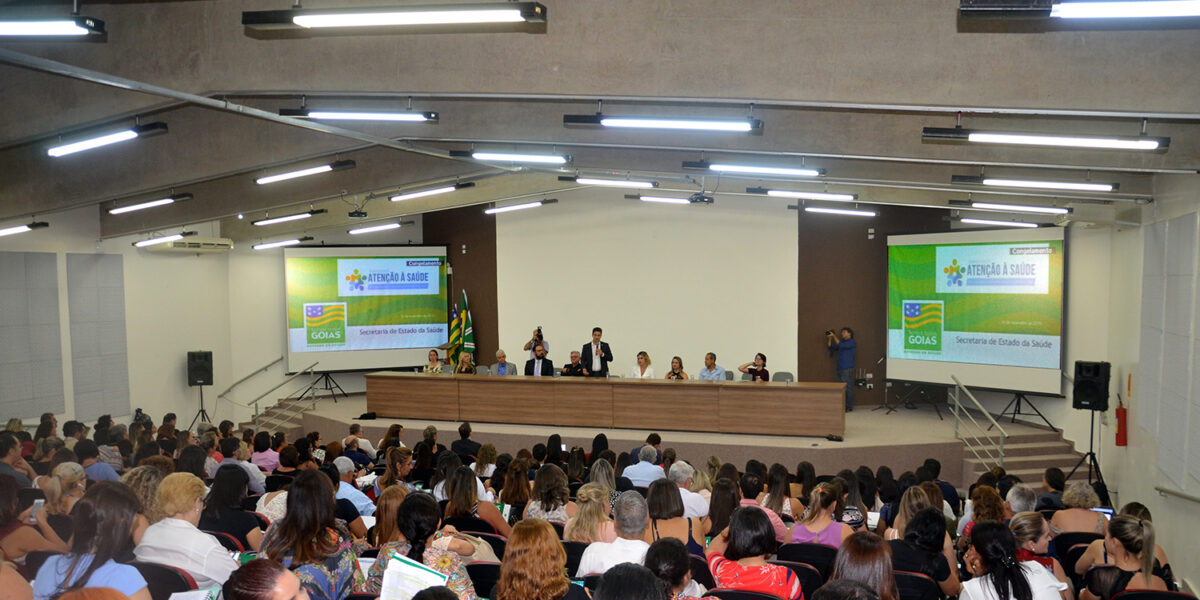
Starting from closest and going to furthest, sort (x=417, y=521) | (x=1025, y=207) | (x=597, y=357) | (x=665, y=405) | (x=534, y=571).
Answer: (x=534, y=571), (x=417, y=521), (x=1025, y=207), (x=665, y=405), (x=597, y=357)

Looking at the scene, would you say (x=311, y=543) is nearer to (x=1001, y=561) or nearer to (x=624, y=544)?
(x=624, y=544)

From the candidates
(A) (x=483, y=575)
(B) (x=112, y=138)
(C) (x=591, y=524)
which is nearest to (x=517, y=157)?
(B) (x=112, y=138)

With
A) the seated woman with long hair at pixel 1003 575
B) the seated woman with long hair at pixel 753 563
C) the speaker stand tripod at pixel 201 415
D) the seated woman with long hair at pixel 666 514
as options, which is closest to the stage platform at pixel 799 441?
the speaker stand tripod at pixel 201 415

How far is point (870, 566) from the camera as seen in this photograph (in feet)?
12.2

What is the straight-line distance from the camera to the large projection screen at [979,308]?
1255cm

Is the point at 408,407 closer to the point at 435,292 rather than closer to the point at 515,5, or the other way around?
the point at 435,292

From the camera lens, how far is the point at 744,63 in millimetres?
6004

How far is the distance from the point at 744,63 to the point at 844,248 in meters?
9.62

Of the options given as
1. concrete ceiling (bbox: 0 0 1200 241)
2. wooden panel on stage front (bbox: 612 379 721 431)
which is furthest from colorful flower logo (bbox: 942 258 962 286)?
wooden panel on stage front (bbox: 612 379 721 431)

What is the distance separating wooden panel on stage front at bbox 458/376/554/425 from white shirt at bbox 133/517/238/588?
8758mm

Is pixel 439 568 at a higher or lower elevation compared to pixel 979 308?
lower

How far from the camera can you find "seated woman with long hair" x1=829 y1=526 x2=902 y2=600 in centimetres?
371

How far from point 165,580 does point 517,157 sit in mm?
6387

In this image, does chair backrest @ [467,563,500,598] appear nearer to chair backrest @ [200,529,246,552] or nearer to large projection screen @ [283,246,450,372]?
chair backrest @ [200,529,246,552]
